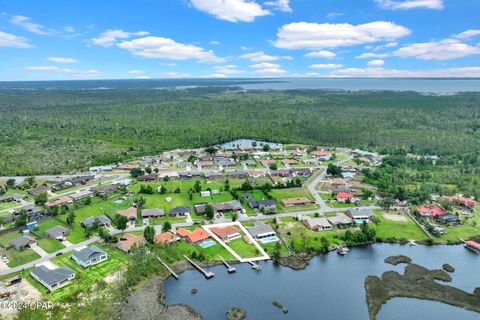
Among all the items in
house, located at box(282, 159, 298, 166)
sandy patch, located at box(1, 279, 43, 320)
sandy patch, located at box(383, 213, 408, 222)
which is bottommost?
sandy patch, located at box(1, 279, 43, 320)

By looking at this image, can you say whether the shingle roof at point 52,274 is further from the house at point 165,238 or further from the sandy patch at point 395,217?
the sandy patch at point 395,217

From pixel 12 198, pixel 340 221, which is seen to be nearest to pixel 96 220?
pixel 12 198

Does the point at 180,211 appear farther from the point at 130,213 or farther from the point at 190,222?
the point at 130,213

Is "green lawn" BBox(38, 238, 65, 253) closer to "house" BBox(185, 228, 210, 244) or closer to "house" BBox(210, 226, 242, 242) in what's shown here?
"house" BBox(185, 228, 210, 244)

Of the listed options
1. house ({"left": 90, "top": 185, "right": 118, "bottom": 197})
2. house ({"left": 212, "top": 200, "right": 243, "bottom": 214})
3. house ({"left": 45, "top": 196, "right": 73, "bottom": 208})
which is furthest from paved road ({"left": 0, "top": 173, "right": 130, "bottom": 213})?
house ({"left": 212, "top": 200, "right": 243, "bottom": 214})

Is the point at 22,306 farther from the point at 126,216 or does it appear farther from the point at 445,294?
the point at 445,294

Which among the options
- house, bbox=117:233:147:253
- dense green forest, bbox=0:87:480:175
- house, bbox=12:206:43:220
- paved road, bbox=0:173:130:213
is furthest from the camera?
dense green forest, bbox=0:87:480:175

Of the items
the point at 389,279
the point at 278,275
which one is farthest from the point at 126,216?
the point at 389,279
